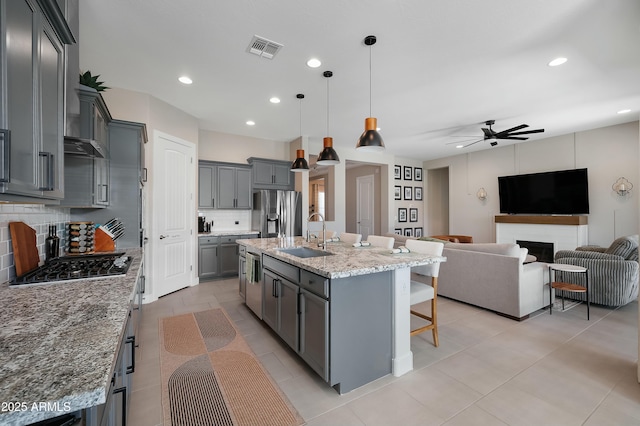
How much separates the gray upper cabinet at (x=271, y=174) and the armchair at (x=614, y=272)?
489 cm

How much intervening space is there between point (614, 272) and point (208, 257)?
599 cm

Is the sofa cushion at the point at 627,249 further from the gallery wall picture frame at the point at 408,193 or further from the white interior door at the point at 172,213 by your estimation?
the white interior door at the point at 172,213

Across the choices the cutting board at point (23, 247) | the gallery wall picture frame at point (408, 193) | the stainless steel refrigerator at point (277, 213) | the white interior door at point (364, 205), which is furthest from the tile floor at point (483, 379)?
the gallery wall picture frame at point (408, 193)

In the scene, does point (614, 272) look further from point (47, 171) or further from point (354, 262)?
point (47, 171)

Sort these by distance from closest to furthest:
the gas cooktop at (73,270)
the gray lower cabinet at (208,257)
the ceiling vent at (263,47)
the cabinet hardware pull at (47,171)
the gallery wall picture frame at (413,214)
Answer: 1. the cabinet hardware pull at (47,171)
2. the gas cooktop at (73,270)
3. the ceiling vent at (263,47)
4. the gray lower cabinet at (208,257)
5. the gallery wall picture frame at (413,214)

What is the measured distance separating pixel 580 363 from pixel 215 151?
5988mm

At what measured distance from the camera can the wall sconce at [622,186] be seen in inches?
201

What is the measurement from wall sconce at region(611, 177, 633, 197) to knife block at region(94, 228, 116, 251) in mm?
8041

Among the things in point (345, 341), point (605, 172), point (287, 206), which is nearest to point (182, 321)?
point (345, 341)

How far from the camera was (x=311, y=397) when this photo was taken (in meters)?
2.00

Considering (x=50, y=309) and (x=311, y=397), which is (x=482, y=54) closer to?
(x=311, y=397)

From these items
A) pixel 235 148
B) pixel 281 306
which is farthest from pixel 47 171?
pixel 235 148

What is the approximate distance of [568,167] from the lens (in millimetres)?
5879

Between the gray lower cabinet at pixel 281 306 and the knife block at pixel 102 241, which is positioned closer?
the gray lower cabinet at pixel 281 306
